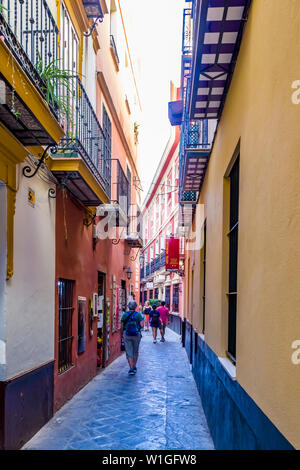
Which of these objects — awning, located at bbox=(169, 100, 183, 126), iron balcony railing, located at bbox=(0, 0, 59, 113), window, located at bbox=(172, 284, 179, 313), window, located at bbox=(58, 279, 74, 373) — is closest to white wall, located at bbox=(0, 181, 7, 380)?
iron balcony railing, located at bbox=(0, 0, 59, 113)

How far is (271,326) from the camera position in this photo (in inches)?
88.1

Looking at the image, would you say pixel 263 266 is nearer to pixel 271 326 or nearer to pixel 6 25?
pixel 271 326

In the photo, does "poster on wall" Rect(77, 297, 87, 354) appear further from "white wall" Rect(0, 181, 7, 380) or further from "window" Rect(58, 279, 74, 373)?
"white wall" Rect(0, 181, 7, 380)

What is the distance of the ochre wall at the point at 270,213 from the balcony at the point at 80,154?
8.83 ft

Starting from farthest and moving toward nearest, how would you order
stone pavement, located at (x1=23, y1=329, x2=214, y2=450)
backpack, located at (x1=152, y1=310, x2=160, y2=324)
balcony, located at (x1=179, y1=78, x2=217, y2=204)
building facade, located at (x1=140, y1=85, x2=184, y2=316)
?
building facade, located at (x1=140, y1=85, x2=184, y2=316), backpack, located at (x1=152, y1=310, x2=160, y2=324), balcony, located at (x1=179, y1=78, x2=217, y2=204), stone pavement, located at (x1=23, y1=329, x2=214, y2=450)

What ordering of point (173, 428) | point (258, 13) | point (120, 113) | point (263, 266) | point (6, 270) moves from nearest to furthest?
point (263, 266), point (258, 13), point (6, 270), point (173, 428), point (120, 113)

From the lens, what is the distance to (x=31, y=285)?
17.3ft

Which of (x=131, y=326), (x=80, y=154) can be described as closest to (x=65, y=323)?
(x=131, y=326)

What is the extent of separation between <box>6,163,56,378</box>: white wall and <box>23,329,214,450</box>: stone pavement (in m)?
1.01

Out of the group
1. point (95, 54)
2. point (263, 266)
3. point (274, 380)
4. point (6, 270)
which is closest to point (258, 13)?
point (263, 266)

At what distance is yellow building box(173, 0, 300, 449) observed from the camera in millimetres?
1920

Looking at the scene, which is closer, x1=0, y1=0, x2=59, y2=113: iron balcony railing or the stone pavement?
x1=0, y1=0, x2=59, y2=113: iron balcony railing

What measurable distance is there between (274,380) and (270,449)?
36 cm

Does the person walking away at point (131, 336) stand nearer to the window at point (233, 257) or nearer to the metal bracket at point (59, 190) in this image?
the metal bracket at point (59, 190)
